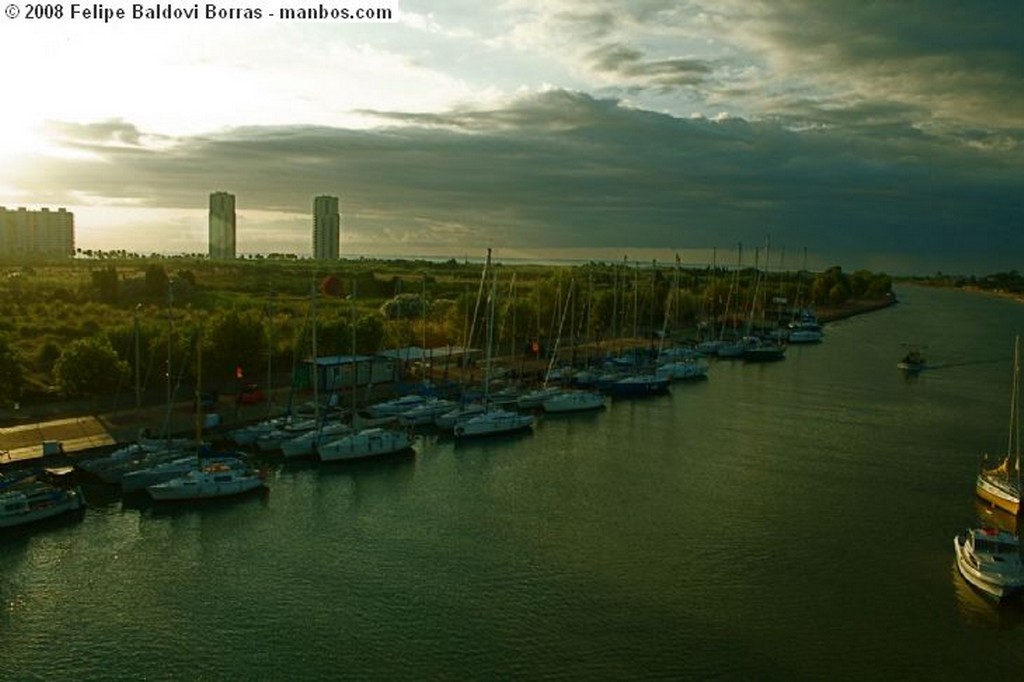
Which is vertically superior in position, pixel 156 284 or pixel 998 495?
pixel 156 284

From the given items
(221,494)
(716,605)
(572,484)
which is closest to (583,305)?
(572,484)

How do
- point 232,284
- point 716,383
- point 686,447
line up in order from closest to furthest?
point 686,447, point 716,383, point 232,284

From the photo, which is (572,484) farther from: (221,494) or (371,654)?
(371,654)

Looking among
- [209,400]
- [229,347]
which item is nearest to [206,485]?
[209,400]

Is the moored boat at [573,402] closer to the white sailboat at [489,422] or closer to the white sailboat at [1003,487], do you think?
the white sailboat at [489,422]

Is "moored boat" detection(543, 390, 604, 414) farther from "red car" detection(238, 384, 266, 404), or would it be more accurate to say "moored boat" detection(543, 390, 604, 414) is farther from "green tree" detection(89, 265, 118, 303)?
"green tree" detection(89, 265, 118, 303)

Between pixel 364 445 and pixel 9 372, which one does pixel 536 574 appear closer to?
pixel 364 445

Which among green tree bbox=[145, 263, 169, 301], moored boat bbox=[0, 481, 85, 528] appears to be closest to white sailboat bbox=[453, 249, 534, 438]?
moored boat bbox=[0, 481, 85, 528]
